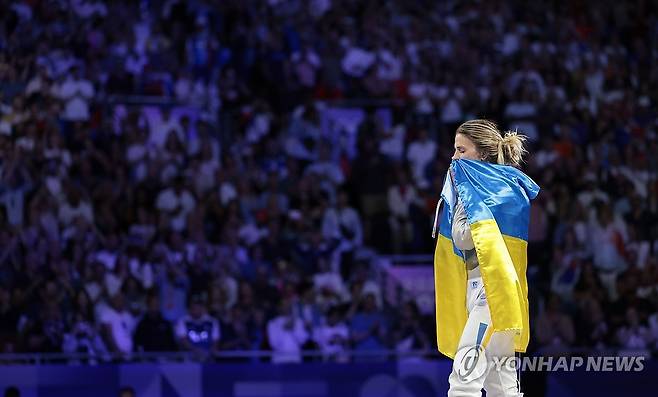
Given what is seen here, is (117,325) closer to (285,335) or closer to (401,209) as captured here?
(285,335)

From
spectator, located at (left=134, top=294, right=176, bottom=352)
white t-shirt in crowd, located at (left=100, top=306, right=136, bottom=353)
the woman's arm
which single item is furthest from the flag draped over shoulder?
white t-shirt in crowd, located at (left=100, top=306, right=136, bottom=353)

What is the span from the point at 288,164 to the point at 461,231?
895cm

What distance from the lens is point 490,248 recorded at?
236 inches

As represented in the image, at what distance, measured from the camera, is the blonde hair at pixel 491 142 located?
6422 mm

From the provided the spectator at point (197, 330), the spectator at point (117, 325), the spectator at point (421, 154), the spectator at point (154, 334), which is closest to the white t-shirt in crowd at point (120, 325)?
the spectator at point (117, 325)

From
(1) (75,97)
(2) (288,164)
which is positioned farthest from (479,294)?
(1) (75,97)

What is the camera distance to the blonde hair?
6.42m

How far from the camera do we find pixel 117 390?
11.3 metres

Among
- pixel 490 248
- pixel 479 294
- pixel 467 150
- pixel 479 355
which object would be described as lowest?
pixel 479 355

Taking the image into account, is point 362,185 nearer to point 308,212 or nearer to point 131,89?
point 308,212

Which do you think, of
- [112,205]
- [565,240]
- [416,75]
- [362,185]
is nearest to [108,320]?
[112,205]

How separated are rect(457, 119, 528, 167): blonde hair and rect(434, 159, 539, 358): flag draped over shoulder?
0.30 ft

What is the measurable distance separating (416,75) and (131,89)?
3857 mm

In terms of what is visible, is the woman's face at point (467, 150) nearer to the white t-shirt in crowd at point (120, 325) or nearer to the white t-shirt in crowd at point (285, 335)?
the white t-shirt in crowd at point (285, 335)
